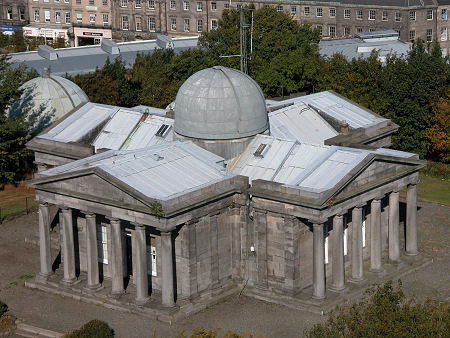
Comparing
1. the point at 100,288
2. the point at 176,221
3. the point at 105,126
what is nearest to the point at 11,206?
the point at 105,126

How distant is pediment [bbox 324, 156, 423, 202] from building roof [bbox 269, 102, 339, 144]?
7.37m

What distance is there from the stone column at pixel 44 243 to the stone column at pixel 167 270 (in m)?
8.56

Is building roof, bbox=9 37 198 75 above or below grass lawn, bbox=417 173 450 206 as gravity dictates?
above

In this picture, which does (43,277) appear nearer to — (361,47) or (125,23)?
(361,47)

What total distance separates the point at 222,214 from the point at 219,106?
6.76m

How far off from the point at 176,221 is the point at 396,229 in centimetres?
1508

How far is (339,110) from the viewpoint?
219ft

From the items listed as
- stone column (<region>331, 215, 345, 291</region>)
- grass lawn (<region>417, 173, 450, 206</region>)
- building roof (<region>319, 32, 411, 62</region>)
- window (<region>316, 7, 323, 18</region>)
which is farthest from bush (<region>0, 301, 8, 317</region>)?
window (<region>316, 7, 323, 18</region>)

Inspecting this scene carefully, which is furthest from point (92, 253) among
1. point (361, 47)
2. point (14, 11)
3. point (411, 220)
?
point (14, 11)

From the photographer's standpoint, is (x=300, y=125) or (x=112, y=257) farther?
(x=300, y=125)

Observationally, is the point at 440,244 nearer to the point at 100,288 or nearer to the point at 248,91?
the point at 248,91

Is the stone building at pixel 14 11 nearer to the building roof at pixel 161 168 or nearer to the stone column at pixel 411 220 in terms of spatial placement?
the building roof at pixel 161 168

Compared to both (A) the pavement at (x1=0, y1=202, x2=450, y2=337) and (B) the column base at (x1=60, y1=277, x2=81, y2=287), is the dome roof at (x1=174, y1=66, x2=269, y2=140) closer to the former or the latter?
(A) the pavement at (x1=0, y1=202, x2=450, y2=337)

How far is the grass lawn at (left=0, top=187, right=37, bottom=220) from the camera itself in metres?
72.9
